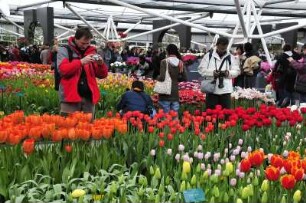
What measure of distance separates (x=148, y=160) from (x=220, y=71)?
3.84 meters

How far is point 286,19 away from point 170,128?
3558cm

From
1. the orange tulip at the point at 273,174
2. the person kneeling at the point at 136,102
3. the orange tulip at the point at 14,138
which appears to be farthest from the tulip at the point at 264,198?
the person kneeling at the point at 136,102

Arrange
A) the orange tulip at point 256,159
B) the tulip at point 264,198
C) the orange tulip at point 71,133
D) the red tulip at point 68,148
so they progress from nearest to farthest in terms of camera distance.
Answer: the tulip at point 264,198, the orange tulip at point 256,159, the red tulip at point 68,148, the orange tulip at point 71,133

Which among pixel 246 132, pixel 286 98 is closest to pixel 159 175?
pixel 246 132

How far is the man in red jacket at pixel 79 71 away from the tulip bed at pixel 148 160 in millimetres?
963

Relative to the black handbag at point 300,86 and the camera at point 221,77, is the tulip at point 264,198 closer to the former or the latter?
the camera at point 221,77

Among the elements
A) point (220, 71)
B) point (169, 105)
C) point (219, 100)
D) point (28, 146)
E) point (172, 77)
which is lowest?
point (169, 105)

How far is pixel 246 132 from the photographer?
4.45 m

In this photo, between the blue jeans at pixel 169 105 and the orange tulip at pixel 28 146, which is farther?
the blue jeans at pixel 169 105

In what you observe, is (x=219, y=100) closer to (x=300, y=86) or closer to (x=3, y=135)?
(x=300, y=86)

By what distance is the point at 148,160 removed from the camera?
10.8ft

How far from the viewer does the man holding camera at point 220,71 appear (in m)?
6.97

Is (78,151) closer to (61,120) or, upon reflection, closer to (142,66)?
(61,120)

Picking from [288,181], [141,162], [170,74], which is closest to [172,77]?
[170,74]
